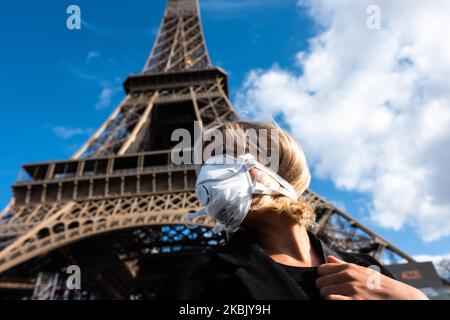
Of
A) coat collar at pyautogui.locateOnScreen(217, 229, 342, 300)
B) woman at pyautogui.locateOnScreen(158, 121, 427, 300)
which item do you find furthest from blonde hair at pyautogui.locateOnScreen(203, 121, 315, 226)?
coat collar at pyautogui.locateOnScreen(217, 229, 342, 300)

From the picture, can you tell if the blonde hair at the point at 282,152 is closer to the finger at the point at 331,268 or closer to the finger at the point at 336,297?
the finger at the point at 331,268

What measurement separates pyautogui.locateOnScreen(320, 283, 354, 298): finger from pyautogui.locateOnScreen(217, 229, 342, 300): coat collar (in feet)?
0.22

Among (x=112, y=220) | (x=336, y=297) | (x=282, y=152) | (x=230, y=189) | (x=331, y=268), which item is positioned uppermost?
(x=112, y=220)

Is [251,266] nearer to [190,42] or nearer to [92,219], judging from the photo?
[92,219]

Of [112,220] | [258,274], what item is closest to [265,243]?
[258,274]

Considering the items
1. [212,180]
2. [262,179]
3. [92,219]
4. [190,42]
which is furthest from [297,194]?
[190,42]

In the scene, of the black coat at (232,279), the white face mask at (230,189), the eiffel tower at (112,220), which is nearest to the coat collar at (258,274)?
the black coat at (232,279)

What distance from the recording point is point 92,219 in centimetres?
1518

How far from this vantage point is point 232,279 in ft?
4.22

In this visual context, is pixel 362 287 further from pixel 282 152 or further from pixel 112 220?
pixel 112 220

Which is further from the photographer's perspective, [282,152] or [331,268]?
[282,152]

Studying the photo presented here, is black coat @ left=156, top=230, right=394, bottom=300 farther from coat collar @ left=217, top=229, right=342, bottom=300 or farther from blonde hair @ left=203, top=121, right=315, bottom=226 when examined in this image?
blonde hair @ left=203, top=121, right=315, bottom=226

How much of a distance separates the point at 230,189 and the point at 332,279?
506 millimetres

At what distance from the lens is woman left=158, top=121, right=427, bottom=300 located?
4.03ft
